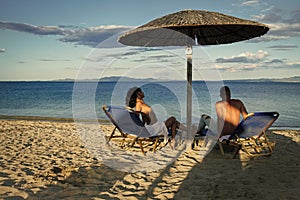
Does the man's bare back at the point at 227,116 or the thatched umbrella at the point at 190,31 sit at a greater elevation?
the thatched umbrella at the point at 190,31

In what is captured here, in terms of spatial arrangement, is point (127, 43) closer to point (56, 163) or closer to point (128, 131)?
point (128, 131)

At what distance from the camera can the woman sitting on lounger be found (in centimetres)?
467

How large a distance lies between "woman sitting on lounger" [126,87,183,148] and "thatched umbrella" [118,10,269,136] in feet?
1.03

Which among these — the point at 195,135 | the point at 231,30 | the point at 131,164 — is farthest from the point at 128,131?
the point at 231,30

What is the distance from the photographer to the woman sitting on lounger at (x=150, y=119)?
15.3ft

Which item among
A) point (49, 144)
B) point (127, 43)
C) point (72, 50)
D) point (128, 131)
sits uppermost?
point (72, 50)

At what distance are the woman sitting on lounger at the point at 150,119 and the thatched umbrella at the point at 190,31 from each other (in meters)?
0.31

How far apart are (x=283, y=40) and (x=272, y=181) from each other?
157ft

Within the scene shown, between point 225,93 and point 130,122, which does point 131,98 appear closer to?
point 130,122

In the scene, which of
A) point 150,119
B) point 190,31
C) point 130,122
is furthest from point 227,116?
point 190,31

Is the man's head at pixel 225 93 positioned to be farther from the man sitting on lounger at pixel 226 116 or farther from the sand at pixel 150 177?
the sand at pixel 150 177

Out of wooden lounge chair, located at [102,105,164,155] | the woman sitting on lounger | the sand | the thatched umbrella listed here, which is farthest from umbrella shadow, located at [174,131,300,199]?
the thatched umbrella

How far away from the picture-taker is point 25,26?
156 feet

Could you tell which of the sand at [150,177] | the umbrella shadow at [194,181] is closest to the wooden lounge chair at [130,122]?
the sand at [150,177]
